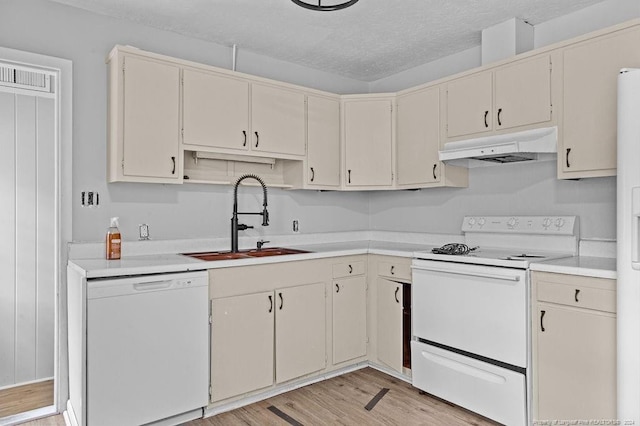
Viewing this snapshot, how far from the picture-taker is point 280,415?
2.63 metres

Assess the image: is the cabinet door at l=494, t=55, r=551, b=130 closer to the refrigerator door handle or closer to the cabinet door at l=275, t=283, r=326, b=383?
the refrigerator door handle

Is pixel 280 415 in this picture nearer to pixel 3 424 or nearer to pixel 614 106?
pixel 3 424

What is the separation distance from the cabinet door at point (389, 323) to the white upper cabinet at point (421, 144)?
85cm

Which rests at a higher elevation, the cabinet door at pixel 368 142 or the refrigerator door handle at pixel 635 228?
the cabinet door at pixel 368 142

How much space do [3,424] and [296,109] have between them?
2.75 m

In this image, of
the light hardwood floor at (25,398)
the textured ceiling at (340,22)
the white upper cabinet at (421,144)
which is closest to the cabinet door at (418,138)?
the white upper cabinet at (421,144)

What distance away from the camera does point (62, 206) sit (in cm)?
267

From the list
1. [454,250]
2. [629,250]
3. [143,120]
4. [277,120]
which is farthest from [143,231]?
[629,250]

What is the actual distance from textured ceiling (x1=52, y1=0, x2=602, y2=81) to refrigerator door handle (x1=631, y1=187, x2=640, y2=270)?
1.44 m

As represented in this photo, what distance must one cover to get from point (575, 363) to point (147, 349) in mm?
2228

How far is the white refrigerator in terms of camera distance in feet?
6.32

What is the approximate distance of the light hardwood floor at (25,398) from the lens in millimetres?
2700

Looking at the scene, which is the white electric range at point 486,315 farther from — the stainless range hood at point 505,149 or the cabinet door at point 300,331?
the cabinet door at point 300,331

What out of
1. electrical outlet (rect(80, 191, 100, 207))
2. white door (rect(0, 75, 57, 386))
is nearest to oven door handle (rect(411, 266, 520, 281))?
electrical outlet (rect(80, 191, 100, 207))
